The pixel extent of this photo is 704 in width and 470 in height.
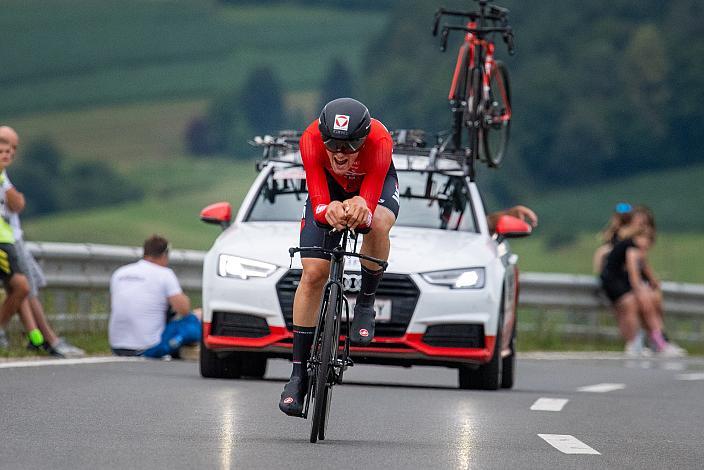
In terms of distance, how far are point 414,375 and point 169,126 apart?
113 meters

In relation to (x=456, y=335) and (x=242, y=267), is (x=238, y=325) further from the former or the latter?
(x=456, y=335)

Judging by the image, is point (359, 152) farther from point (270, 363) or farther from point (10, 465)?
point (270, 363)

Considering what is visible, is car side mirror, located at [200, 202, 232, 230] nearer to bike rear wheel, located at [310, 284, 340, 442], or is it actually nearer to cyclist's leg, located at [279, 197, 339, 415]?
cyclist's leg, located at [279, 197, 339, 415]

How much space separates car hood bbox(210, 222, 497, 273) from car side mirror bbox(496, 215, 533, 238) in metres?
0.15

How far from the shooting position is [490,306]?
40.9 ft

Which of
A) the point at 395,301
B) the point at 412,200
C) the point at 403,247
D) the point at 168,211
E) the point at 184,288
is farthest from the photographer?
the point at 168,211

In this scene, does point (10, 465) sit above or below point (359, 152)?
below

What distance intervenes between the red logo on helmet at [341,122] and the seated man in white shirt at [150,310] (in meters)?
7.26

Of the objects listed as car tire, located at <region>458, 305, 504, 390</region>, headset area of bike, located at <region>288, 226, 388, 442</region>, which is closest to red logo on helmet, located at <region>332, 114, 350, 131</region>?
headset area of bike, located at <region>288, 226, 388, 442</region>

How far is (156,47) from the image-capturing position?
434 feet

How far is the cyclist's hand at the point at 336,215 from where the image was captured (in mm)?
8266

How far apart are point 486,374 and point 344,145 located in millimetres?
4690

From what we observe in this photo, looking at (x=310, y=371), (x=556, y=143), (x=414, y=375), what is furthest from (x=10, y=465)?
(x=556, y=143)

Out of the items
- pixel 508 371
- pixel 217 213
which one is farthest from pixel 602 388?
pixel 217 213
